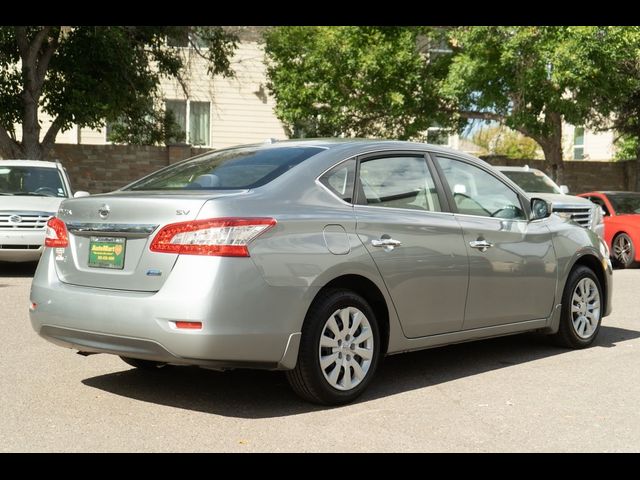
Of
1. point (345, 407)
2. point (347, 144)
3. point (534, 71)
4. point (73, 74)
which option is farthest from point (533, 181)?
point (345, 407)

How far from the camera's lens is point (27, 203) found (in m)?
13.4

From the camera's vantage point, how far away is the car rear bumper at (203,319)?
17.0 feet

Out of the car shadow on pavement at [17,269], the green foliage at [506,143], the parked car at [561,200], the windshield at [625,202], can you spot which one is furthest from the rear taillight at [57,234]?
the green foliage at [506,143]

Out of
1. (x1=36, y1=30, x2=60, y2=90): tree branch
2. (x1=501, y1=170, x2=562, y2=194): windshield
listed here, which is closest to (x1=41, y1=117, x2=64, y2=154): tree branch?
(x1=36, y1=30, x2=60, y2=90): tree branch

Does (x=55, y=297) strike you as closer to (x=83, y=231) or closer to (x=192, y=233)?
(x=83, y=231)

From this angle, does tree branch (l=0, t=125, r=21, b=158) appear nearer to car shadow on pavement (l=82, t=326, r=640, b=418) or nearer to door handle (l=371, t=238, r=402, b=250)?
car shadow on pavement (l=82, t=326, r=640, b=418)

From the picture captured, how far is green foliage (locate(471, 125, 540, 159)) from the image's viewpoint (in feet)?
137

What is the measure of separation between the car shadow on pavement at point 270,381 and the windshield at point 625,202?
9.62 metres

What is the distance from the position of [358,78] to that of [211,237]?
2058 centimetres

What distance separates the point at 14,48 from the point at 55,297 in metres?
16.9

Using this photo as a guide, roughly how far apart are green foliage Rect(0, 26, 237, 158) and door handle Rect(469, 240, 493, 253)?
15.3 meters

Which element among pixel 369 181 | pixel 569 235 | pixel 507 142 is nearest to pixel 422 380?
pixel 369 181

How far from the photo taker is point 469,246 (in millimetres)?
6633

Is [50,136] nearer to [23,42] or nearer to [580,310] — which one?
[23,42]
